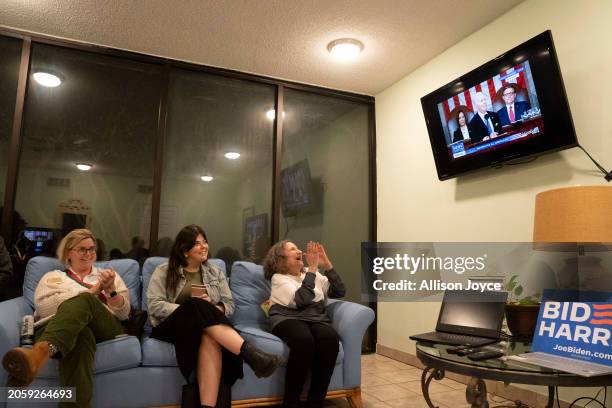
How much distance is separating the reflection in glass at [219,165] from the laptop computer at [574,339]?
244 cm

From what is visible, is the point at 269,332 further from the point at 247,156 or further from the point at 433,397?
the point at 247,156

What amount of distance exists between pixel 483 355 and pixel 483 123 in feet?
5.57

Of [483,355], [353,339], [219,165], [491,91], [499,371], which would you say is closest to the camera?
[499,371]

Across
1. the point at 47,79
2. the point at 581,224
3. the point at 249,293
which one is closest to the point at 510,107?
the point at 581,224

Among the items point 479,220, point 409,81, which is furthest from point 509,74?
point 409,81

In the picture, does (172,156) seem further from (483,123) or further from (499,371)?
(499,371)

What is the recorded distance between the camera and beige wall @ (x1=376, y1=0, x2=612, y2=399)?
2.34m

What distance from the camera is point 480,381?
1777 millimetres

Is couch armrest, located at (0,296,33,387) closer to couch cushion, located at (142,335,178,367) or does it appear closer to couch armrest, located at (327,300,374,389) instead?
couch cushion, located at (142,335,178,367)

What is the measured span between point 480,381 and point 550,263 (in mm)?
1144

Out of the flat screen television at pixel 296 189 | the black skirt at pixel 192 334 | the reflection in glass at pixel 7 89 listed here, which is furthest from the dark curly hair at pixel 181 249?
the reflection in glass at pixel 7 89

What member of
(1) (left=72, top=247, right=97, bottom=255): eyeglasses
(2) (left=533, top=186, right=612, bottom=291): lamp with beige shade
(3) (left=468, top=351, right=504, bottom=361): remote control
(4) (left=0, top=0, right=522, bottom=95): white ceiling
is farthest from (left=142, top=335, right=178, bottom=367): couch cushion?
(4) (left=0, top=0, right=522, bottom=95): white ceiling

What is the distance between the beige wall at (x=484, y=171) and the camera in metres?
2.34

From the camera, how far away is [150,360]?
2197mm
